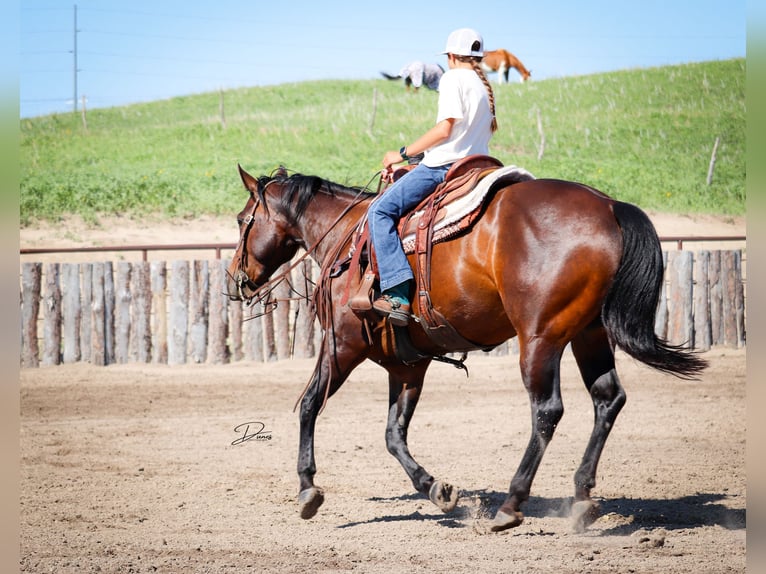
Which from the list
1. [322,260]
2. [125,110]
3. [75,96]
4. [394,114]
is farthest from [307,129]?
[322,260]

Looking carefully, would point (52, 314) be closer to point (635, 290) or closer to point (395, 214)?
point (395, 214)

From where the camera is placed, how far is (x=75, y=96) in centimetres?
3356

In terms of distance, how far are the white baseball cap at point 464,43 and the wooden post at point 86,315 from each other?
25.2ft

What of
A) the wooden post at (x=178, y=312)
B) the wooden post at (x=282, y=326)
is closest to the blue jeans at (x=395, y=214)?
the wooden post at (x=282, y=326)

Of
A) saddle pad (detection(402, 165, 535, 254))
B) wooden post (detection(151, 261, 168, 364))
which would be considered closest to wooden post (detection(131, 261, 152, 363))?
wooden post (detection(151, 261, 168, 364))

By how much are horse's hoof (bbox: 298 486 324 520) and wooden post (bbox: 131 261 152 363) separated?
6859 millimetres

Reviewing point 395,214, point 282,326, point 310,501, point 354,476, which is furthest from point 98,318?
point 395,214

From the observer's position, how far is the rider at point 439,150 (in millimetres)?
5160

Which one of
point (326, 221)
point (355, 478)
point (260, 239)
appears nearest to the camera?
point (326, 221)

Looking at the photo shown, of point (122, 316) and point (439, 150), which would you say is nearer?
point (439, 150)

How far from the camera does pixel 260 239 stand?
6340mm

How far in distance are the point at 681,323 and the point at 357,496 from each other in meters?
7.71

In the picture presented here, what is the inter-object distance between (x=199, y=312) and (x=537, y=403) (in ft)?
24.9

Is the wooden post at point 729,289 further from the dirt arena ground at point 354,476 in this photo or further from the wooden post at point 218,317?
the wooden post at point 218,317
